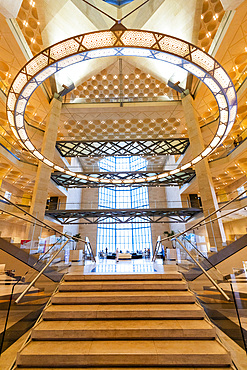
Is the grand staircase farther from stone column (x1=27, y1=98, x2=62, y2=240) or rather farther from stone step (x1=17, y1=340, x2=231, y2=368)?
stone column (x1=27, y1=98, x2=62, y2=240)

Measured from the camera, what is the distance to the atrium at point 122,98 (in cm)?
468

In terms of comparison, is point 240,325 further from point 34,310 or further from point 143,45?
point 143,45

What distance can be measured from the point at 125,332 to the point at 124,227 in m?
29.0

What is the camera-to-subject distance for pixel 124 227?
104 ft

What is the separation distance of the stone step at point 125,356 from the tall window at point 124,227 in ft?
80.7

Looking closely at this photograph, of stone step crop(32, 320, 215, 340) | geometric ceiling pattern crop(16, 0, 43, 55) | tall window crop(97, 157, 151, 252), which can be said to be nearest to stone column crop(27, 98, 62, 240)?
geometric ceiling pattern crop(16, 0, 43, 55)

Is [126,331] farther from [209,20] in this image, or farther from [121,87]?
[121,87]

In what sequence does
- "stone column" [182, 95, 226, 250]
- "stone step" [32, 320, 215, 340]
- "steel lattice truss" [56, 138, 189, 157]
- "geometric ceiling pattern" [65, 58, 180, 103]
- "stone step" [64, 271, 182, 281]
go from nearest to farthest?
"stone step" [32, 320, 215, 340] < "stone step" [64, 271, 182, 281] < "stone column" [182, 95, 226, 250] < "geometric ceiling pattern" [65, 58, 180, 103] < "steel lattice truss" [56, 138, 189, 157]

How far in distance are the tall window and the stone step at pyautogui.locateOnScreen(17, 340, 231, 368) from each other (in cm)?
2459

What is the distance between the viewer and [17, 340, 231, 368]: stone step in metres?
2.55

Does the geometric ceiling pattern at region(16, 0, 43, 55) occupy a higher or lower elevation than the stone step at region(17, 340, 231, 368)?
higher

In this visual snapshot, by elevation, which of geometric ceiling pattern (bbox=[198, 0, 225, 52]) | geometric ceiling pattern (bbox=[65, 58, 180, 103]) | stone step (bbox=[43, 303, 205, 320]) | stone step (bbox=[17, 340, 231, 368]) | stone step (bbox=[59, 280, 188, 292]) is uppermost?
geometric ceiling pattern (bbox=[65, 58, 180, 103])

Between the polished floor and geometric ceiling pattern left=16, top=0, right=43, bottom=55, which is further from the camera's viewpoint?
geometric ceiling pattern left=16, top=0, right=43, bottom=55

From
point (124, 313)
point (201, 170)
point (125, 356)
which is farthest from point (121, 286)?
point (201, 170)
